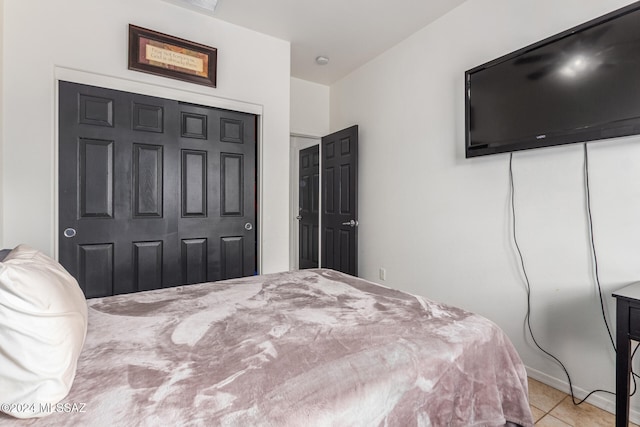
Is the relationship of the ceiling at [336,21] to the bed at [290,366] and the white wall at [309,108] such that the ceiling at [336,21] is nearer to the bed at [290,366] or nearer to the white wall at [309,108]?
the white wall at [309,108]

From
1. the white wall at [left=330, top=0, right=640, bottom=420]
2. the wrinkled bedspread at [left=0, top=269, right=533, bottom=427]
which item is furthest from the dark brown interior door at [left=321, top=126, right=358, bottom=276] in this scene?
the wrinkled bedspread at [left=0, top=269, right=533, bottom=427]

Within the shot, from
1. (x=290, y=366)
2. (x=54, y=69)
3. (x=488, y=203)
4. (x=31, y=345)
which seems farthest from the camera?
(x=488, y=203)

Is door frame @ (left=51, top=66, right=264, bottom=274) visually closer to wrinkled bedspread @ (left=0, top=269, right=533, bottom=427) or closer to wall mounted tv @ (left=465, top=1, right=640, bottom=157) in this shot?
wrinkled bedspread @ (left=0, top=269, right=533, bottom=427)

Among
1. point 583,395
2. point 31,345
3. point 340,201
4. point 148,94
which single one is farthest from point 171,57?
point 583,395

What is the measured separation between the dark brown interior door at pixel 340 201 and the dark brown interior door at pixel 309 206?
0.90ft

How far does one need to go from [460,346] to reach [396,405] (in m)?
0.33

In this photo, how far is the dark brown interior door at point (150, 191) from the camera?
2.35 meters

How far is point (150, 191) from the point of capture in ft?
8.60

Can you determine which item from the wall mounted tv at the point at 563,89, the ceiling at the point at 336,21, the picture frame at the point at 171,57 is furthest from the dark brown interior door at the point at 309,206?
the wall mounted tv at the point at 563,89

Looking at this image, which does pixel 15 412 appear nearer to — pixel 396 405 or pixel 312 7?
pixel 396 405

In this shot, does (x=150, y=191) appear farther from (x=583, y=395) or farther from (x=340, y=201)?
(x=583, y=395)

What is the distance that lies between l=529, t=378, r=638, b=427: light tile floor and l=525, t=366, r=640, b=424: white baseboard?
0.08 feet

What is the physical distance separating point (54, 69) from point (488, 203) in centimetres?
339

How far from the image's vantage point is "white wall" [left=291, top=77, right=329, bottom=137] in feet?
13.6
